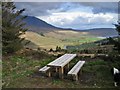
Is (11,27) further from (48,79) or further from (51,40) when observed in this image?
(51,40)

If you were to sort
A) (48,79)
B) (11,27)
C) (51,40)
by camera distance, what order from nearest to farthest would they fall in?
(48,79)
(11,27)
(51,40)

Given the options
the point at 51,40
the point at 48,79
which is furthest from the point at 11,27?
the point at 51,40

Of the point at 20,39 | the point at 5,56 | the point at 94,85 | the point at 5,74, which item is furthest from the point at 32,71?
the point at 20,39

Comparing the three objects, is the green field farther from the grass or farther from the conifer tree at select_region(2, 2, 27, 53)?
the grass

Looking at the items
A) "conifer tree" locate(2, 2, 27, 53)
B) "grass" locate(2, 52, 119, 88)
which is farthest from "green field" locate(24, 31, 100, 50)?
"grass" locate(2, 52, 119, 88)

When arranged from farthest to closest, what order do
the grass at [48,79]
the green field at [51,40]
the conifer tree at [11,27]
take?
the green field at [51,40] < the conifer tree at [11,27] < the grass at [48,79]

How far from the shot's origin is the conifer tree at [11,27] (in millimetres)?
16688

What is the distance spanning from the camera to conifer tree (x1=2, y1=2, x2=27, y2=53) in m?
16.7

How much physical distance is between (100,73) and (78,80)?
1415mm

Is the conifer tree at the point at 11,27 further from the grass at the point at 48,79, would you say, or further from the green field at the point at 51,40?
the green field at the point at 51,40

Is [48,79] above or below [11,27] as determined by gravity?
below

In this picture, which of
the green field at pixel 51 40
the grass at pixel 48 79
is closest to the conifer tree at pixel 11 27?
the grass at pixel 48 79

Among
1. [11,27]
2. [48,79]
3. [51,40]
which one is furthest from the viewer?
[51,40]

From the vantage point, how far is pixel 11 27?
17.1 meters
